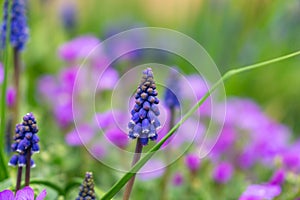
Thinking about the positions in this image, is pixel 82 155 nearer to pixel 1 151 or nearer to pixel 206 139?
pixel 206 139

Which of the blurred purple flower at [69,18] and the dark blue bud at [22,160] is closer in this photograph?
the dark blue bud at [22,160]

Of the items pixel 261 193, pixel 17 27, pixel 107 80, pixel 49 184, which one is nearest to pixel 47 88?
pixel 107 80

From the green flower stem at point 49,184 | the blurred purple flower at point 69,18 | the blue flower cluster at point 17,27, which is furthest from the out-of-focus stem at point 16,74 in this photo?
the blurred purple flower at point 69,18

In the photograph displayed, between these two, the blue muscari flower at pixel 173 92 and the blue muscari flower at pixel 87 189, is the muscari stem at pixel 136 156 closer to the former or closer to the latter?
the blue muscari flower at pixel 87 189

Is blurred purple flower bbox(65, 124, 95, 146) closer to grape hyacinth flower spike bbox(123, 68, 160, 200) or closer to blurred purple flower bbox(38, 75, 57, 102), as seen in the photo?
blurred purple flower bbox(38, 75, 57, 102)

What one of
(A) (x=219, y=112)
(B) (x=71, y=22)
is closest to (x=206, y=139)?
(A) (x=219, y=112)

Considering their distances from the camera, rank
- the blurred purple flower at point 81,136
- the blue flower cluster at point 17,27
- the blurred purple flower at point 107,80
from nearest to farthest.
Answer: the blue flower cluster at point 17,27 < the blurred purple flower at point 81,136 < the blurred purple flower at point 107,80

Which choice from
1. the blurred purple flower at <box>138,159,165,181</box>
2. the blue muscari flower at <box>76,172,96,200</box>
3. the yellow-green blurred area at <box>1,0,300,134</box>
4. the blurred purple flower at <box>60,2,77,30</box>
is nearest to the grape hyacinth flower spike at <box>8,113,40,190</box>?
the blue muscari flower at <box>76,172,96,200</box>
